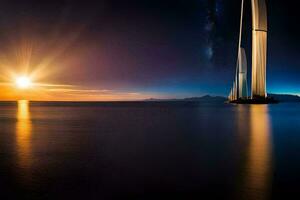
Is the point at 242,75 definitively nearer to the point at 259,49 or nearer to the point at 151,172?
the point at 259,49

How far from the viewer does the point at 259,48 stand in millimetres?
85562

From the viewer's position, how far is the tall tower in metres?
84.3

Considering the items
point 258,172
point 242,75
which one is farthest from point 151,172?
point 242,75

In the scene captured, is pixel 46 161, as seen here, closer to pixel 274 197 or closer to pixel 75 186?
pixel 75 186

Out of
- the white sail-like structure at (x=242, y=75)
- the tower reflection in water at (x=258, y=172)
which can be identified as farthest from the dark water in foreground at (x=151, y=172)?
the white sail-like structure at (x=242, y=75)

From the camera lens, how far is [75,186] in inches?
418

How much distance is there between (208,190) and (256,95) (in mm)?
80873

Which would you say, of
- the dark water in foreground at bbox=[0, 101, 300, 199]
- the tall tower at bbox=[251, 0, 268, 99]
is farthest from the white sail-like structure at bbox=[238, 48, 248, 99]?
the dark water in foreground at bbox=[0, 101, 300, 199]

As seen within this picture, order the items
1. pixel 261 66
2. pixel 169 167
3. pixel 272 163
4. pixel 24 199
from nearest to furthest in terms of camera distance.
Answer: pixel 24 199 → pixel 169 167 → pixel 272 163 → pixel 261 66

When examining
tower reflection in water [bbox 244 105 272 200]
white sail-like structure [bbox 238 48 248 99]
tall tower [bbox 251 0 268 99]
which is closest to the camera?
tower reflection in water [bbox 244 105 272 200]

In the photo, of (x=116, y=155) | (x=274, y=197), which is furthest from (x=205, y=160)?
(x=274, y=197)

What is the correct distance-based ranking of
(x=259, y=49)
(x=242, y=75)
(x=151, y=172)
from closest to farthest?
(x=151, y=172)
(x=259, y=49)
(x=242, y=75)

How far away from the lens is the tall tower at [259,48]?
84312mm

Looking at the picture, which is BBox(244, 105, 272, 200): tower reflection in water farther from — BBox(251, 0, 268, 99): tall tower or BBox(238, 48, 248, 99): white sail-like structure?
BBox(238, 48, 248, 99): white sail-like structure
